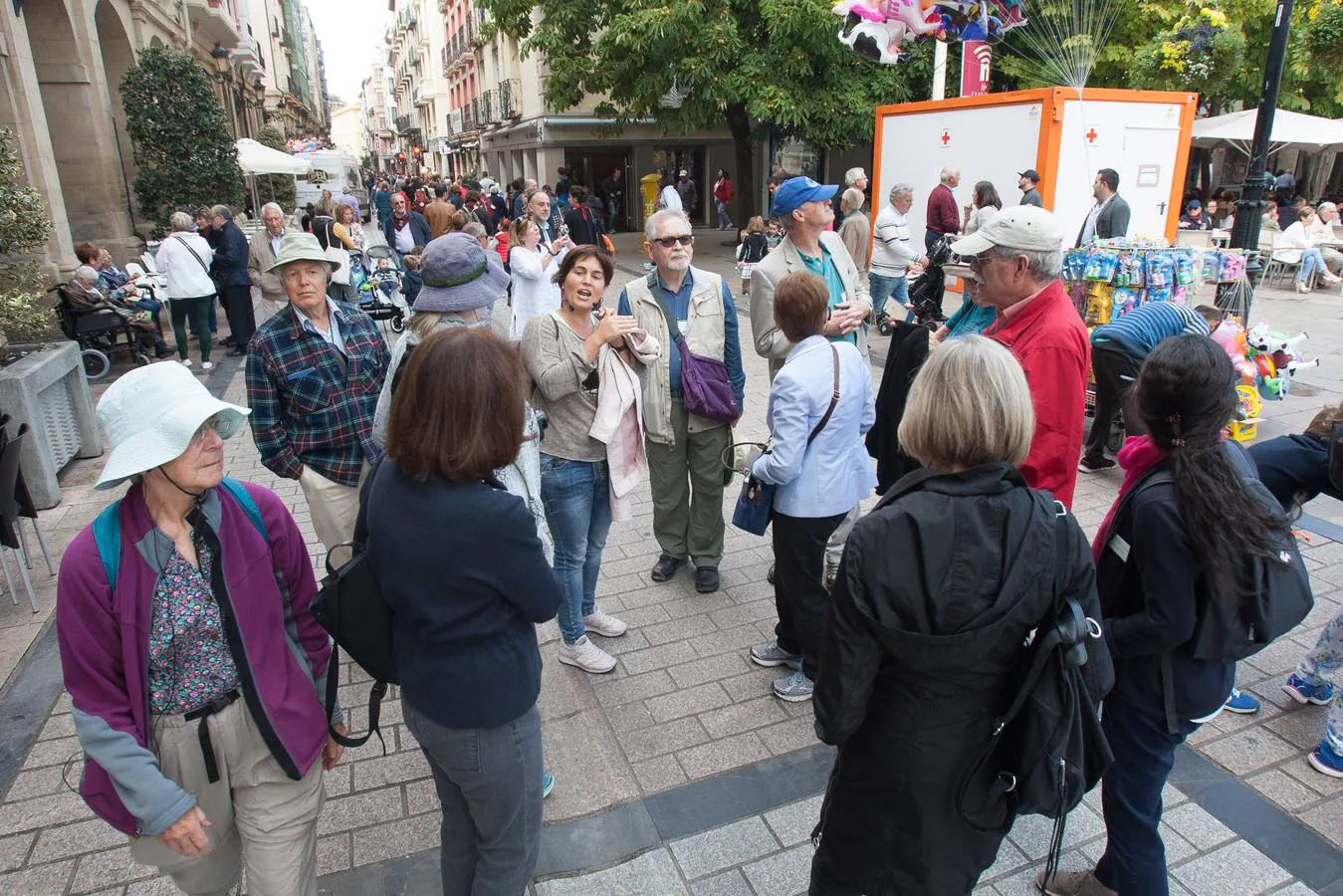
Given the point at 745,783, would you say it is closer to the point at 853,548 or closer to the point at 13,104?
the point at 853,548

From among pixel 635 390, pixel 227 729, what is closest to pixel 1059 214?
pixel 635 390

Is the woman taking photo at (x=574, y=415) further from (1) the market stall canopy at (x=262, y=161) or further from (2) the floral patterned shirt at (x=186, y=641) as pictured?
(1) the market stall canopy at (x=262, y=161)

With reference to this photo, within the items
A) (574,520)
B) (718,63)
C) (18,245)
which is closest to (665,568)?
(574,520)

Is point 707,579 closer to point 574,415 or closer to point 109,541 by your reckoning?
point 574,415

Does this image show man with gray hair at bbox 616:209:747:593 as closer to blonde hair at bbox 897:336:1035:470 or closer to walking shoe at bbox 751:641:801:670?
walking shoe at bbox 751:641:801:670

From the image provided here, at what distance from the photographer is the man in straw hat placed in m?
3.21

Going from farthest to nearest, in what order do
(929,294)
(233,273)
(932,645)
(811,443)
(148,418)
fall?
(233,273), (929,294), (811,443), (148,418), (932,645)

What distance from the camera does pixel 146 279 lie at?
10266 millimetres

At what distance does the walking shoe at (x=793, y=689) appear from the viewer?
3510 millimetres

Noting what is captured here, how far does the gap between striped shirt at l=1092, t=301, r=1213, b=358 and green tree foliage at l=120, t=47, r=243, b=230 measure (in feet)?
48.7

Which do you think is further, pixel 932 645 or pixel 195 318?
pixel 195 318

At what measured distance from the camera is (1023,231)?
9.09 ft

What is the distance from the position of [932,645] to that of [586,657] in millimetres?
2236

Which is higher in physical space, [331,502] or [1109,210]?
[1109,210]
